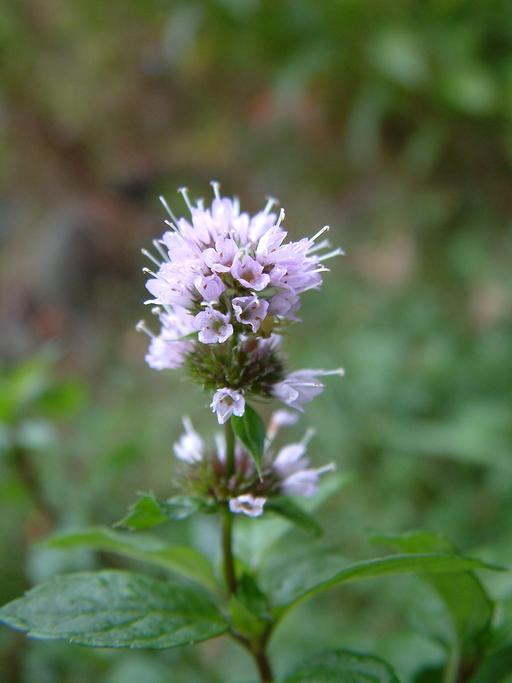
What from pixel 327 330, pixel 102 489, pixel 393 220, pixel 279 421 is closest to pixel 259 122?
pixel 393 220

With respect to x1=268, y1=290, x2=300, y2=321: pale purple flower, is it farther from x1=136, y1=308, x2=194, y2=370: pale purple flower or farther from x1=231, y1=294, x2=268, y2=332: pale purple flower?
x1=136, y1=308, x2=194, y2=370: pale purple flower

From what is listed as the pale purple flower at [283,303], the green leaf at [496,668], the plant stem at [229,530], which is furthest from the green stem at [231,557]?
the green leaf at [496,668]

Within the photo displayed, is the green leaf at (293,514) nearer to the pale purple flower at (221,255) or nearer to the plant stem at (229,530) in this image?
the plant stem at (229,530)

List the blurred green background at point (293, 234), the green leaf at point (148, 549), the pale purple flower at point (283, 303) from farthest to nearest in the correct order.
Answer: the blurred green background at point (293, 234)
the green leaf at point (148, 549)
the pale purple flower at point (283, 303)

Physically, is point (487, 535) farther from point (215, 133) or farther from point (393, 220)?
point (215, 133)

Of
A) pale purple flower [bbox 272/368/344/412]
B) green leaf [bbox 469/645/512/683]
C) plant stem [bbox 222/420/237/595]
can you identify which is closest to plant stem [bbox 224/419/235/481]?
plant stem [bbox 222/420/237/595]

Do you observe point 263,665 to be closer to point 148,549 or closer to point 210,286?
point 148,549
